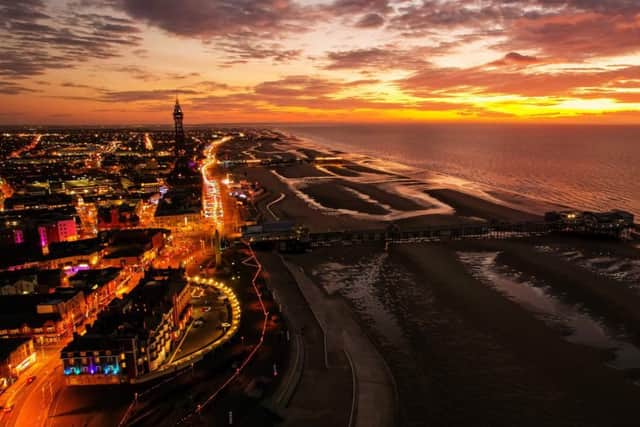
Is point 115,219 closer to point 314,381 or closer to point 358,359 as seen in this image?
point 358,359

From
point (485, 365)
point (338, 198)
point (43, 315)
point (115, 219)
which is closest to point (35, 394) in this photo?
point (43, 315)

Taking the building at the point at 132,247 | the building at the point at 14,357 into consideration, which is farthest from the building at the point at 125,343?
the building at the point at 132,247

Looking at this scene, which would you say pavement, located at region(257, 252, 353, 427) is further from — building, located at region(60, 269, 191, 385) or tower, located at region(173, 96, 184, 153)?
tower, located at region(173, 96, 184, 153)

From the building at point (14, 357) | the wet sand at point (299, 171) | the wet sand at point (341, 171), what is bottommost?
the building at point (14, 357)

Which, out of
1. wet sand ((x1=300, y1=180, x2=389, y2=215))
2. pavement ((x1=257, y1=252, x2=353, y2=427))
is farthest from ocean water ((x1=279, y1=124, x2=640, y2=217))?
pavement ((x1=257, y1=252, x2=353, y2=427))

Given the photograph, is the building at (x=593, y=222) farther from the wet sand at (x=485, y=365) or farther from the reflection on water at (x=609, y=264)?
the wet sand at (x=485, y=365)

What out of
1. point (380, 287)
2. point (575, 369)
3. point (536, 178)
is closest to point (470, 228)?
point (380, 287)

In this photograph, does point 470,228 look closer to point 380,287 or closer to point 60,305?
point 380,287
